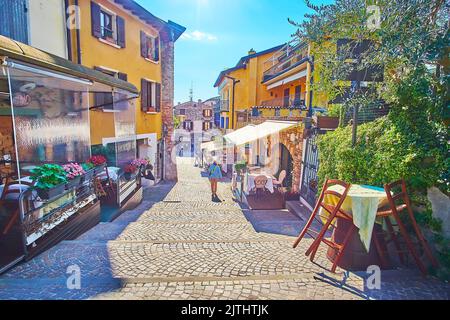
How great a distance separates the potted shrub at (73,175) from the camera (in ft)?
18.6

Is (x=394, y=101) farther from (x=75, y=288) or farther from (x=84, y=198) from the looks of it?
(x=84, y=198)

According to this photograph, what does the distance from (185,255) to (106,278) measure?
121 centimetres

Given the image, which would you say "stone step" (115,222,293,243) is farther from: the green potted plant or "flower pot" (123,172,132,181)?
the green potted plant

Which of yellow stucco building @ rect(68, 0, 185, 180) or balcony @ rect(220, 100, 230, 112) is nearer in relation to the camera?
yellow stucco building @ rect(68, 0, 185, 180)

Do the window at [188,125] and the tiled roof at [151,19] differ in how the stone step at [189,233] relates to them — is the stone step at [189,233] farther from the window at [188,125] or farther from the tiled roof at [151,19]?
the window at [188,125]

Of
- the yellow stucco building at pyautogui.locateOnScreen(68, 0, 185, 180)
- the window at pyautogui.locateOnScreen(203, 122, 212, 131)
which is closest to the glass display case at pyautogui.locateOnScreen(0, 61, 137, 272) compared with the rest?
the yellow stucco building at pyautogui.locateOnScreen(68, 0, 185, 180)

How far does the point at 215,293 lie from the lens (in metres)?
3.30

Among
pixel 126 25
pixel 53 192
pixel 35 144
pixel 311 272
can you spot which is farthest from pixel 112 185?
pixel 126 25

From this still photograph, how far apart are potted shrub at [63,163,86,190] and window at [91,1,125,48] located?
7821mm

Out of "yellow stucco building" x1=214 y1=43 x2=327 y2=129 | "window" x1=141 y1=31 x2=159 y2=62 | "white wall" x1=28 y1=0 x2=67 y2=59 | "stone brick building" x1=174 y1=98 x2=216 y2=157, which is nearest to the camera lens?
"white wall" x1=28 y1=0 x2=67 y2=59

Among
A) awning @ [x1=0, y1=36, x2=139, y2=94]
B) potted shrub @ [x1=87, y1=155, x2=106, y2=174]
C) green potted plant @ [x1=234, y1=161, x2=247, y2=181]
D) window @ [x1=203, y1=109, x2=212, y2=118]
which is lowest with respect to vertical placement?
green potted plant @ [x1=234, y1=161, x2=247, y2=181]

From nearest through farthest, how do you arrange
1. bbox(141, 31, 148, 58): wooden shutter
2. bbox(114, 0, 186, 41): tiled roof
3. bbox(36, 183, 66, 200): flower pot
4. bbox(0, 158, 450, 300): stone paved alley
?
bbox(0, 158, 450, 300): stone paved alley
bbox(36, 183, 66, 200): flower pot
bbox(114, 0, 186, 41): tiled roof
bbox(141, 31, 148, 58): wooden shutter

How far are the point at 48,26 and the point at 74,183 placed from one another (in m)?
6.70

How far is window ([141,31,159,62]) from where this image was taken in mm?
15617
